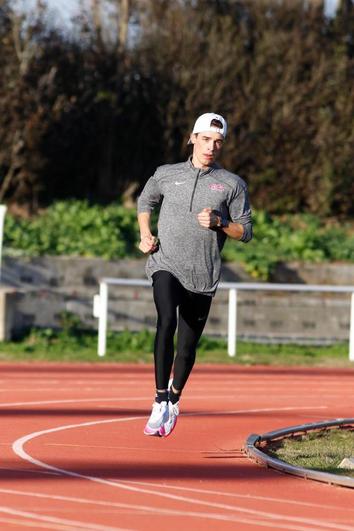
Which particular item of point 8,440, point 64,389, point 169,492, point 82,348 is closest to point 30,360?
point 82,348

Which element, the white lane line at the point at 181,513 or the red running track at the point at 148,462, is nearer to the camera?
the white lane line at the point at 181,513

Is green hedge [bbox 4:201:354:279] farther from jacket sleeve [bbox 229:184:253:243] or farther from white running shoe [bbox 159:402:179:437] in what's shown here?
jacket sleeve [bbox 229:184:253:243]

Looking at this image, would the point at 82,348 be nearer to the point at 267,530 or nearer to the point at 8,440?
the point at 8,440

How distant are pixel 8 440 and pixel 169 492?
93.4 inches

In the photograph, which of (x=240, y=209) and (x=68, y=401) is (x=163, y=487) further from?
(x=68, y=401)

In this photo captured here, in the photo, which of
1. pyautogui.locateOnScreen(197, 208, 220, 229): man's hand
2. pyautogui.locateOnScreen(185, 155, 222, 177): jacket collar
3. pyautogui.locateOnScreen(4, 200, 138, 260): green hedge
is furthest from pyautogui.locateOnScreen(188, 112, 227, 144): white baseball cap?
pyautogui.locateOnScreen(4, 200, 138, 260): green hedge

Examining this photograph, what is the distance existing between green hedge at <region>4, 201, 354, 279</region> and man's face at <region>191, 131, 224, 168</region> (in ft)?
42.4

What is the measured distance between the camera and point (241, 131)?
26.1 metres

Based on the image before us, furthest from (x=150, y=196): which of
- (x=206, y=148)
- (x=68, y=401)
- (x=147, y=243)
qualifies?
(x=68, y=401)

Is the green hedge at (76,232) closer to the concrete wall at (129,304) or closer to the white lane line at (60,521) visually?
the concrete wall at (129,304)

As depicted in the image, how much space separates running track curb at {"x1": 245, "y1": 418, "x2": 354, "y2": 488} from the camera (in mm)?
7566

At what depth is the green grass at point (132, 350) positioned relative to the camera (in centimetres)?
1828

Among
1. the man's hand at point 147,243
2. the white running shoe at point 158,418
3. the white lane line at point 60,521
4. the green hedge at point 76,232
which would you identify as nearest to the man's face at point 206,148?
the man's hand at point 147,243

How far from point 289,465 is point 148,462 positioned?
905 millimetres
